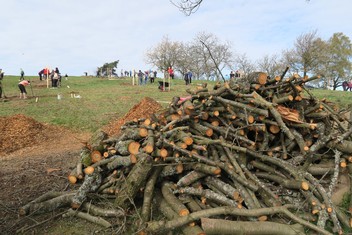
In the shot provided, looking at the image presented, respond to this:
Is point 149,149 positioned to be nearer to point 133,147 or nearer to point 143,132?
point 133,147

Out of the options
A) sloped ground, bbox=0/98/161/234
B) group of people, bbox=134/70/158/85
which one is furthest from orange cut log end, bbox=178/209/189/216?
group of people, bbox=134/70/158/85

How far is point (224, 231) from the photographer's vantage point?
3.33m

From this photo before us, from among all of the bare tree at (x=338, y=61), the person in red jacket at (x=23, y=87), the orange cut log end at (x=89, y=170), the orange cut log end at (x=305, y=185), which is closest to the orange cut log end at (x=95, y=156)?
the orange cut log end at (x=89, y=170)

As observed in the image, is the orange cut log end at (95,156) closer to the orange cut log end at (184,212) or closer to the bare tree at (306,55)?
the orange cut log end at (184,212)

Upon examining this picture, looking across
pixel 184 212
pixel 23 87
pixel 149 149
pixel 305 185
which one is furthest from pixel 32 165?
pixel 23 87

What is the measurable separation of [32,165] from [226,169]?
4.79 metres

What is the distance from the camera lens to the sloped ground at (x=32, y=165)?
13.3 ft

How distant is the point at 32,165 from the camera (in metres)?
6.59

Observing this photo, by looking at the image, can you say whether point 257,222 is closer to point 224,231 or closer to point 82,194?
point 224,231

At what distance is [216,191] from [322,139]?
1850 millimetres

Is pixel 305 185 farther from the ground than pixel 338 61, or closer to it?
closer to it

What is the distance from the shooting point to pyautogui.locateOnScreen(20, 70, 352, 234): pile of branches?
3588 millimetres

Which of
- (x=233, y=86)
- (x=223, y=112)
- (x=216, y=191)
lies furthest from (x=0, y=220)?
(x=233, y=86)

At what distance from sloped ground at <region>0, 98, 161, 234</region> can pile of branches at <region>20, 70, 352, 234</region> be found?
28 cm
